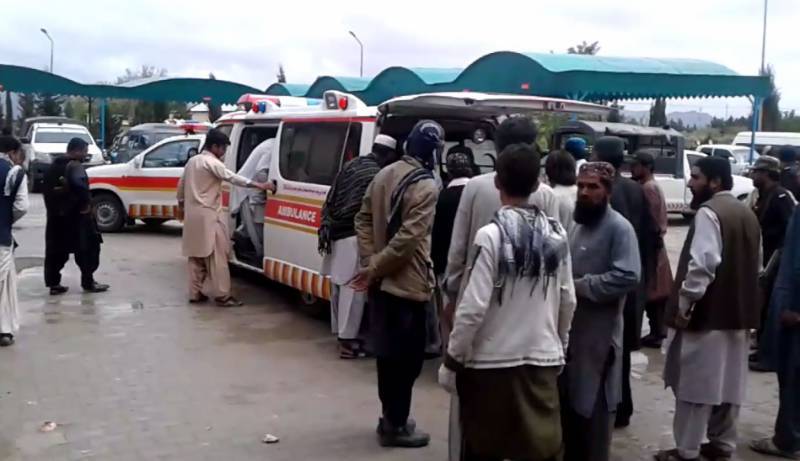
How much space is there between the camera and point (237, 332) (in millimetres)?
8523

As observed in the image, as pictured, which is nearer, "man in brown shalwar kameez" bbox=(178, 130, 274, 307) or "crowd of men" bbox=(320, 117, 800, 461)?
"crowd of men" bbox=(320, 117, 800, 461)

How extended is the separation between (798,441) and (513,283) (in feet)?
8.92

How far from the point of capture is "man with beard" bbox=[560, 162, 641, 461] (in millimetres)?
4535

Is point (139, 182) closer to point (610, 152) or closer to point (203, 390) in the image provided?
point (203, 390)

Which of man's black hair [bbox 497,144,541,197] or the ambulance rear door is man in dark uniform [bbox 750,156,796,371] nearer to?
the ambulance rear door

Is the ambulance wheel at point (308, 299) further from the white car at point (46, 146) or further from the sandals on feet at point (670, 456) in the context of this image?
the white car at point (46, 146)

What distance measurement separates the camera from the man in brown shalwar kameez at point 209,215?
369 inches

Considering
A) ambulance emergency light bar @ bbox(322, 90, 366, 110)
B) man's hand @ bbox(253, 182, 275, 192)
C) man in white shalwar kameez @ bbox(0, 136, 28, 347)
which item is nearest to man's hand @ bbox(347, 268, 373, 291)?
Answer: ambulance emergency light bar @ bbox(322, 90, 366, 110)

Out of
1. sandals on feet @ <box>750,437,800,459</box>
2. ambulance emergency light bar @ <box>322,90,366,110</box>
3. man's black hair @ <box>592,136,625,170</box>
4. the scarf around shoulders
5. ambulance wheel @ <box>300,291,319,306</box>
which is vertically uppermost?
ambulance emergency light bar @ <box>322,90,366,110</box>

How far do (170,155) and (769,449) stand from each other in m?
12.1

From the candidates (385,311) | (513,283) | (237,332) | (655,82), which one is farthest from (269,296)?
(655,82)

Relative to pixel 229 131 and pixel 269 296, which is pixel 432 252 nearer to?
pixel 269 296

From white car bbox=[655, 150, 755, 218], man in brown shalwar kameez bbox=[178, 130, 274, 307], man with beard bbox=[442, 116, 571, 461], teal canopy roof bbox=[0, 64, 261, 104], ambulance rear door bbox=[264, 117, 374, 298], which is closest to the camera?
man with beard bbox=[442, 116, 571, 461]

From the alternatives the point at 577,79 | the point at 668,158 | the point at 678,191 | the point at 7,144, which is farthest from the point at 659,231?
the point at 577,79
